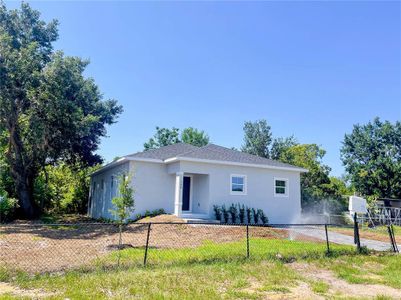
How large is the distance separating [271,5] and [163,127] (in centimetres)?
3615

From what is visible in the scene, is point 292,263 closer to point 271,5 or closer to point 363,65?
point 271,5

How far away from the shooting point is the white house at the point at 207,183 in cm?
1609

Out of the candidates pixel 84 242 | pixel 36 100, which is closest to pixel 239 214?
pixel 84 242

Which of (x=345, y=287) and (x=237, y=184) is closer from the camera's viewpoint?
(x=345, y=287)

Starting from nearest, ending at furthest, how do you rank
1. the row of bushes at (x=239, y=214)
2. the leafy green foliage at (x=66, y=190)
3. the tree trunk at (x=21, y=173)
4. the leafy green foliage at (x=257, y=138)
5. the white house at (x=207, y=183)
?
the row of bushes at (x=239, y=214)
the white house at (x=207, y=183)
the tree trunk at (x=21, y=173)
the leafy green foliage at (x=66, y=190)
the leafy green foliage at (x=257, y=138)

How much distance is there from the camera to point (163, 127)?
153 feet

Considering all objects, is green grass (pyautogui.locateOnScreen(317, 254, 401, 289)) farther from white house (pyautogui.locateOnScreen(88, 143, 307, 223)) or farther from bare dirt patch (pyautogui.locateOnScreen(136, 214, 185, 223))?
white house (pyautogui.locateOnScreen(88, 143, 307, 223))

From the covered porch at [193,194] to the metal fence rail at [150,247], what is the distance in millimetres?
2483

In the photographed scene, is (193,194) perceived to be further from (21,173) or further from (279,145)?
(279,145)

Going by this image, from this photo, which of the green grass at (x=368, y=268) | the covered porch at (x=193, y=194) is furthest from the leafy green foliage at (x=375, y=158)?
the green grass at (x=368, y=268)

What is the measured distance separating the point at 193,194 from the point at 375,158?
23920 mm

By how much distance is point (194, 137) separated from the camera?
1861 inches

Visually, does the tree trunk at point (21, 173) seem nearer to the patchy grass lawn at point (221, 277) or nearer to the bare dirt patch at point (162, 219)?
the bare dirt patch at point (162, 219)

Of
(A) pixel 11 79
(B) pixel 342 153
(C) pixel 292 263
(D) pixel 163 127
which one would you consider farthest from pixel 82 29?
(D) pixel 163 127
